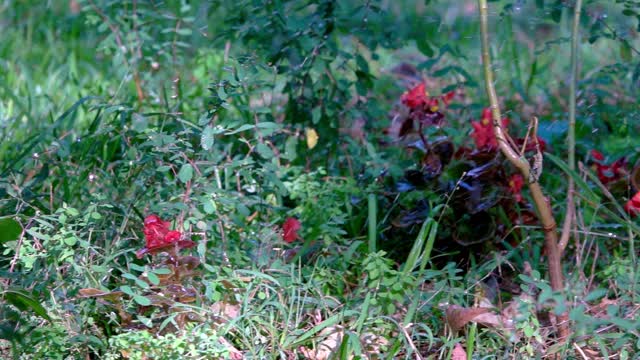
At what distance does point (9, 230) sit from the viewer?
2.53 meters

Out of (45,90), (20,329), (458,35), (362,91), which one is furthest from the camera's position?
(458,35)

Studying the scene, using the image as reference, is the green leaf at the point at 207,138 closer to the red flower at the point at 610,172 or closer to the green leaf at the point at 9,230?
the green leaf at the point at 9,230

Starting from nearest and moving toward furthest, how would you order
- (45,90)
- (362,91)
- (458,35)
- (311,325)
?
(311,325), (362,91), (45,90), (458,35)

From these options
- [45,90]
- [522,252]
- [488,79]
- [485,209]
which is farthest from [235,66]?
[45,90]

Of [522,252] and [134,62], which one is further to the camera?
[134,62]

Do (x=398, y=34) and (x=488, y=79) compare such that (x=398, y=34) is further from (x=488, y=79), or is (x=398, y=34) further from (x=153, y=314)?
(x=153, y=314)

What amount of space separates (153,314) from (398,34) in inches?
67.6

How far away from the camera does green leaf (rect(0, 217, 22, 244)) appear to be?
8.27 feet

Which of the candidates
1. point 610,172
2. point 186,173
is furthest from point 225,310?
point 610,172

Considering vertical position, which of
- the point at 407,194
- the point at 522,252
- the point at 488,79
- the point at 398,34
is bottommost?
the point at 522,252

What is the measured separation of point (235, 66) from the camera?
8.63 ft

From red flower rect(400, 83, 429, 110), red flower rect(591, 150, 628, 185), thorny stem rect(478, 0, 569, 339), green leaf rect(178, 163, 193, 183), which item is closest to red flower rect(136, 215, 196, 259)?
green leaf rect(178, 163, 193, 183)

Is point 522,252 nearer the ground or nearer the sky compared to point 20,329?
nearer the ground

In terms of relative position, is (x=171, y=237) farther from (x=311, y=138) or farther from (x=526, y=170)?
(x=311, y=138)
